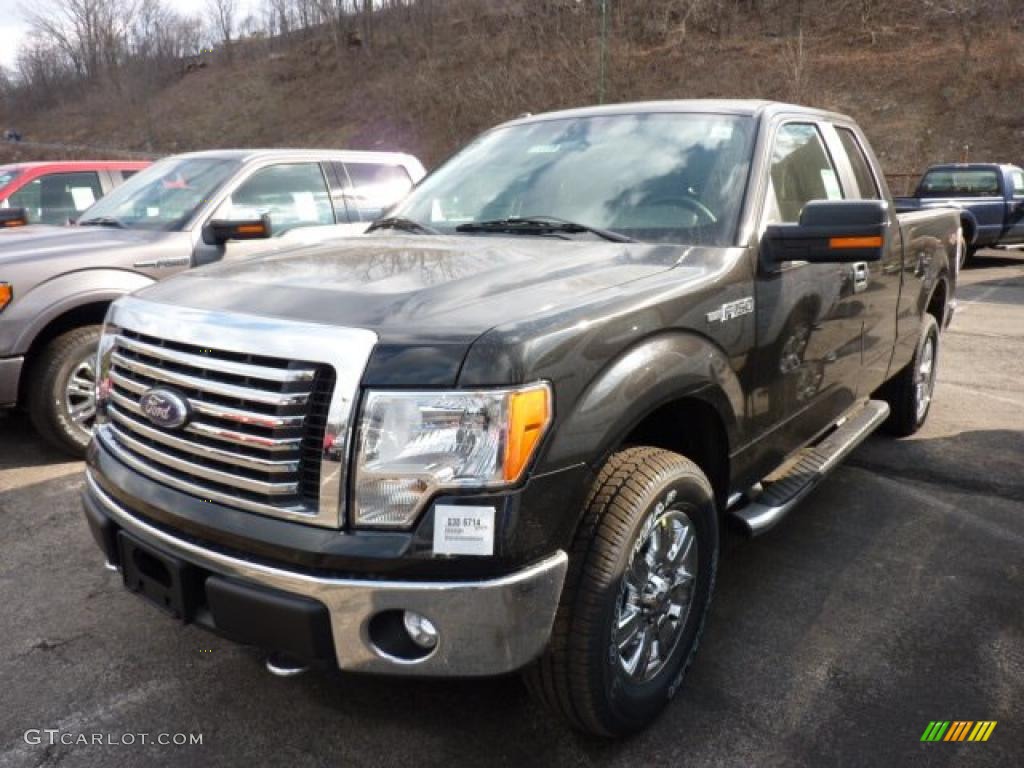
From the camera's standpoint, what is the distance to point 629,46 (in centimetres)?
3991

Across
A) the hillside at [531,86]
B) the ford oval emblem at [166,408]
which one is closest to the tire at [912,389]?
the ford oval emblem at [166,408]

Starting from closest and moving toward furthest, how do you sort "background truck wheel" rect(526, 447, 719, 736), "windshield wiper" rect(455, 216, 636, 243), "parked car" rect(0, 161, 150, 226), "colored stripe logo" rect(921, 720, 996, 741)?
1. "background truck wheel" rect(526, 447, 719, 736)
2. "colored stripe logo" rect(921, 720, 996, 741)
3. "windshield wiper" rect(455, 216, 636, 243)
4. "parked car" rect(0, 161, 150, 226)

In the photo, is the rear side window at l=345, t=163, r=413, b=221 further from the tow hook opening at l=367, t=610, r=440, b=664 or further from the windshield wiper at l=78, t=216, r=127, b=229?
the tow hook opening at l=367, t=610, r=440, b=664

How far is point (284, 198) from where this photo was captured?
5957 mm

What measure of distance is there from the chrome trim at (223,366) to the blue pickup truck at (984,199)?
13657mm

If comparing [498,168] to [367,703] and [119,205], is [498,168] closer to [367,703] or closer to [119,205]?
[367,703]

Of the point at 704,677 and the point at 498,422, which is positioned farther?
the point at 704,677

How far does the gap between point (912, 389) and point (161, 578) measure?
4.47 meters

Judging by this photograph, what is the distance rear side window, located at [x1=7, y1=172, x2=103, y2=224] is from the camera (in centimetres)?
798

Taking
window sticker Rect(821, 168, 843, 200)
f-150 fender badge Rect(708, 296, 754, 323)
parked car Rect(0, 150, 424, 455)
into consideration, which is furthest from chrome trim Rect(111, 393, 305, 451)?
window sticker Rect(821, 168, 843, 200)

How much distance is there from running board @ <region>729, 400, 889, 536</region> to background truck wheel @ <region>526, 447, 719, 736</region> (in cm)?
35

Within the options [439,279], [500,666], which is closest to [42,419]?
[439,279]

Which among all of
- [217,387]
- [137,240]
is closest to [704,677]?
[217,387]

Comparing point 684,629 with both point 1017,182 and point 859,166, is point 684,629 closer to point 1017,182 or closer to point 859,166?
point 859,166
